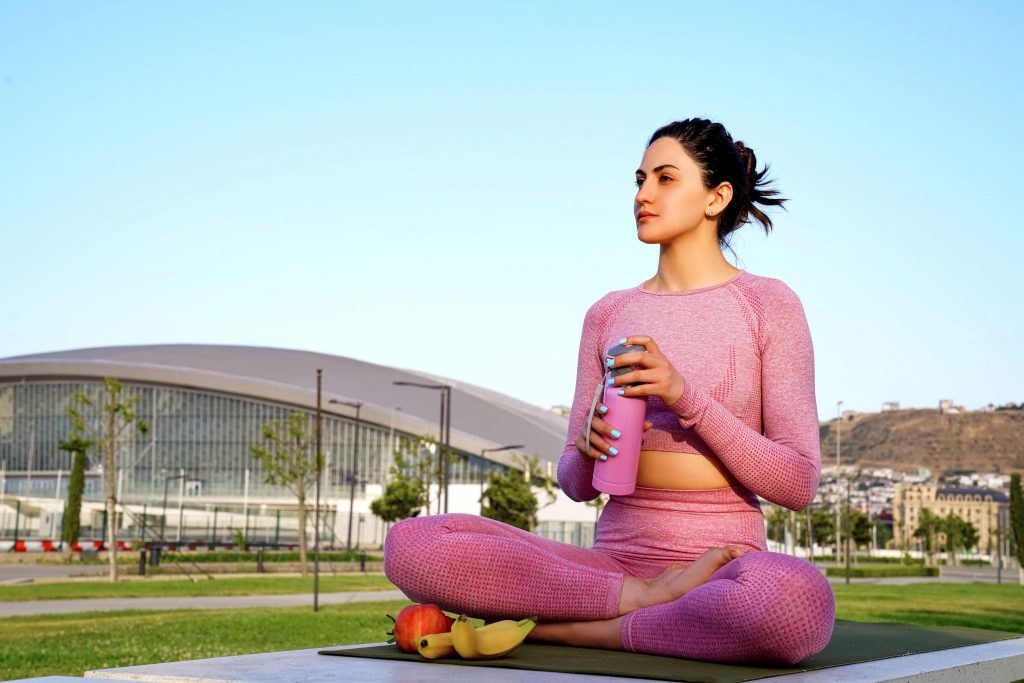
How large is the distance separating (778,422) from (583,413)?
2.08 feet

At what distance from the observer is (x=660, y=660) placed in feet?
9.87

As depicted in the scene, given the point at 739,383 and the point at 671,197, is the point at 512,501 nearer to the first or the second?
the point at 671,197

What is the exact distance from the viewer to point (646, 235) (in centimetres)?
375

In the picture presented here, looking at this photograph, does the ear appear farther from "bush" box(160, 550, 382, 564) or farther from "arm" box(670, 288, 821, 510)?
"bush" box(160, 550, 382, 564)

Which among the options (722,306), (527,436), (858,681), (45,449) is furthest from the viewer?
(45,449)

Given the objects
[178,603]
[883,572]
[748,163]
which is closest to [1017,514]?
[883,572]

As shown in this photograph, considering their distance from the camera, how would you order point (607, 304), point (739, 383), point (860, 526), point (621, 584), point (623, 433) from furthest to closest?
1. point (860, 526)
2. point (607, 304)
3. point (739, 383)
4. point (621, 584)
5. point (623, 433)

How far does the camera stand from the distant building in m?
162

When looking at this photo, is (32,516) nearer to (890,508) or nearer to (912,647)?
(912,647)

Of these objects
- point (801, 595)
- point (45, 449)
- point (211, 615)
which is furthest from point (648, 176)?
point (45, 449)

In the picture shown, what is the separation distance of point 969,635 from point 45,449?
272 feet

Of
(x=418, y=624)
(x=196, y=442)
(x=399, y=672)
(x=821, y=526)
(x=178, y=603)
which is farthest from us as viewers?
(x=821, y=526)

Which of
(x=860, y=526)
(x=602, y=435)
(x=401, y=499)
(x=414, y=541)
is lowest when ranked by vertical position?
(x=860, y=526)

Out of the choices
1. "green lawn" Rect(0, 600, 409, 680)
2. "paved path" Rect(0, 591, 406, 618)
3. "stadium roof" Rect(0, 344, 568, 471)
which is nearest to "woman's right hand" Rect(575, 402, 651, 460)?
"green lawn" Rect(0, 600, 409, 680)
